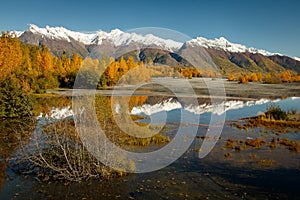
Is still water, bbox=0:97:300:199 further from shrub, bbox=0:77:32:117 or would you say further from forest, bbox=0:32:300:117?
forest, bbox=0:32:300:117

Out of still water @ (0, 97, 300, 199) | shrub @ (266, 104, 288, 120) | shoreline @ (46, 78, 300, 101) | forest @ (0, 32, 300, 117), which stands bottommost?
still water @ (0, 97, 300, 199)

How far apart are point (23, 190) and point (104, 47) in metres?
42.5

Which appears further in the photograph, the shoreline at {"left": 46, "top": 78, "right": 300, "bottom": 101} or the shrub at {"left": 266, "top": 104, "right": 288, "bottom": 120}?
the shoreline at {"left": 46, "top": 78, "right": 300, "bottom": 101}

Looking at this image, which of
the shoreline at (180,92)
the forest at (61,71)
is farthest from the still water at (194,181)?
the forest at (61,71)

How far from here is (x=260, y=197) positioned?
33.1 feet

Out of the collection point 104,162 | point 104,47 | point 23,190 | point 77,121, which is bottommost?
point 23,190

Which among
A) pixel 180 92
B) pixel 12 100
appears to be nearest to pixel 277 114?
pixel 12 100

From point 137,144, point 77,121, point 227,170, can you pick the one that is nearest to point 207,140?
point 137,144

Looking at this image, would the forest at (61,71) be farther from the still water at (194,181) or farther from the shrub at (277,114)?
the still water at (194,181)

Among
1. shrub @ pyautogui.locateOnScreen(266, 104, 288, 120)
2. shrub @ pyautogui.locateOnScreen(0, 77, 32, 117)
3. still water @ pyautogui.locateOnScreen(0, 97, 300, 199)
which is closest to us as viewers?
still water @ pyautogui.locateOnScreen(0, 97, 300, 199)

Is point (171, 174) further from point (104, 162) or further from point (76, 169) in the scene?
point (76, 169)

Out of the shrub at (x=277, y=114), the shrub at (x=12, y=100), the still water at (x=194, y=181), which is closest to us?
the still water at (x=194, y=181)

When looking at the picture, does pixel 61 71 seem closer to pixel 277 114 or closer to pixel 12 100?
pixel 12 100

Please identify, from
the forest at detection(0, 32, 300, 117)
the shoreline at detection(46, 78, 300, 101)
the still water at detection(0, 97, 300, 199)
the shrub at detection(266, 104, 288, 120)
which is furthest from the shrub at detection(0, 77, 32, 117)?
the shrub at detection(266, 104, 288, 120)
